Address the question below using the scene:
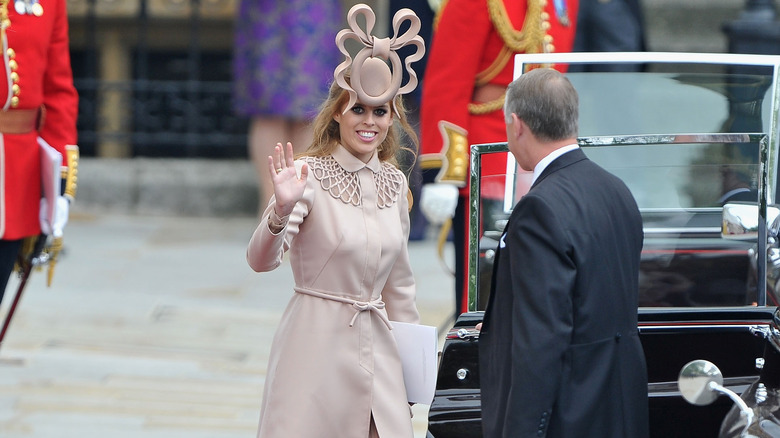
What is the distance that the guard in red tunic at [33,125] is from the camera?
4.30 m

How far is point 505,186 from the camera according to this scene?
3680 millimetres

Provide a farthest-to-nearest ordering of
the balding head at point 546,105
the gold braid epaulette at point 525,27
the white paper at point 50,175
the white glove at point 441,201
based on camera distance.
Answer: the white glove at point 441,201 → the gold braid epaulette at point 525,27 → the white paper at point 50,175 → the balding head at point 546,105

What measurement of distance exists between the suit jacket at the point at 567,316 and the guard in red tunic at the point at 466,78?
191 centimetres

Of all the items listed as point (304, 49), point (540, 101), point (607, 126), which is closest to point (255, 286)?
point (304, 49)

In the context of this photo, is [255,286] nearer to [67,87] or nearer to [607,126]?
[67,87]

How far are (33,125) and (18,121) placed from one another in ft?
0.24

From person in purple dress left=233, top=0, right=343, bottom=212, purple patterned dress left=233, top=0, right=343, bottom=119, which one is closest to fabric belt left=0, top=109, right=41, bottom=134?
person in purple dress left=233, top=0, right=343, bottom=212

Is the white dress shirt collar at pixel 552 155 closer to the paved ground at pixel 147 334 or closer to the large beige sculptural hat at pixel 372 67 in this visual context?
the large beige sculptural hat at pixel 372 67

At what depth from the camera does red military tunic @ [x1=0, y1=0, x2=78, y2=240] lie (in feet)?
14.1

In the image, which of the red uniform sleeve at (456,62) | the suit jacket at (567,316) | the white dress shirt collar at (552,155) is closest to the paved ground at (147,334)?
the red uniform sleeve at (456,62)

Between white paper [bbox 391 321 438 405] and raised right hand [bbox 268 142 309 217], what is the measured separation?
0.52 meters

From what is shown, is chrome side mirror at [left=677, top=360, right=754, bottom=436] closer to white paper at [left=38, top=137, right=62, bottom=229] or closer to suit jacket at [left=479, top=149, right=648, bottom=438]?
suit jacket at [left=479, top=149, right=648, bottom=438]

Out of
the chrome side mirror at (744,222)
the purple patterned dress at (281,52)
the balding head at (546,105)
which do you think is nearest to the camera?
the balding head at (546,105)

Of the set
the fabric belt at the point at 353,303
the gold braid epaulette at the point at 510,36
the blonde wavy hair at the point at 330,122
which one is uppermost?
the gold braid epaulette at the point at 510,36
